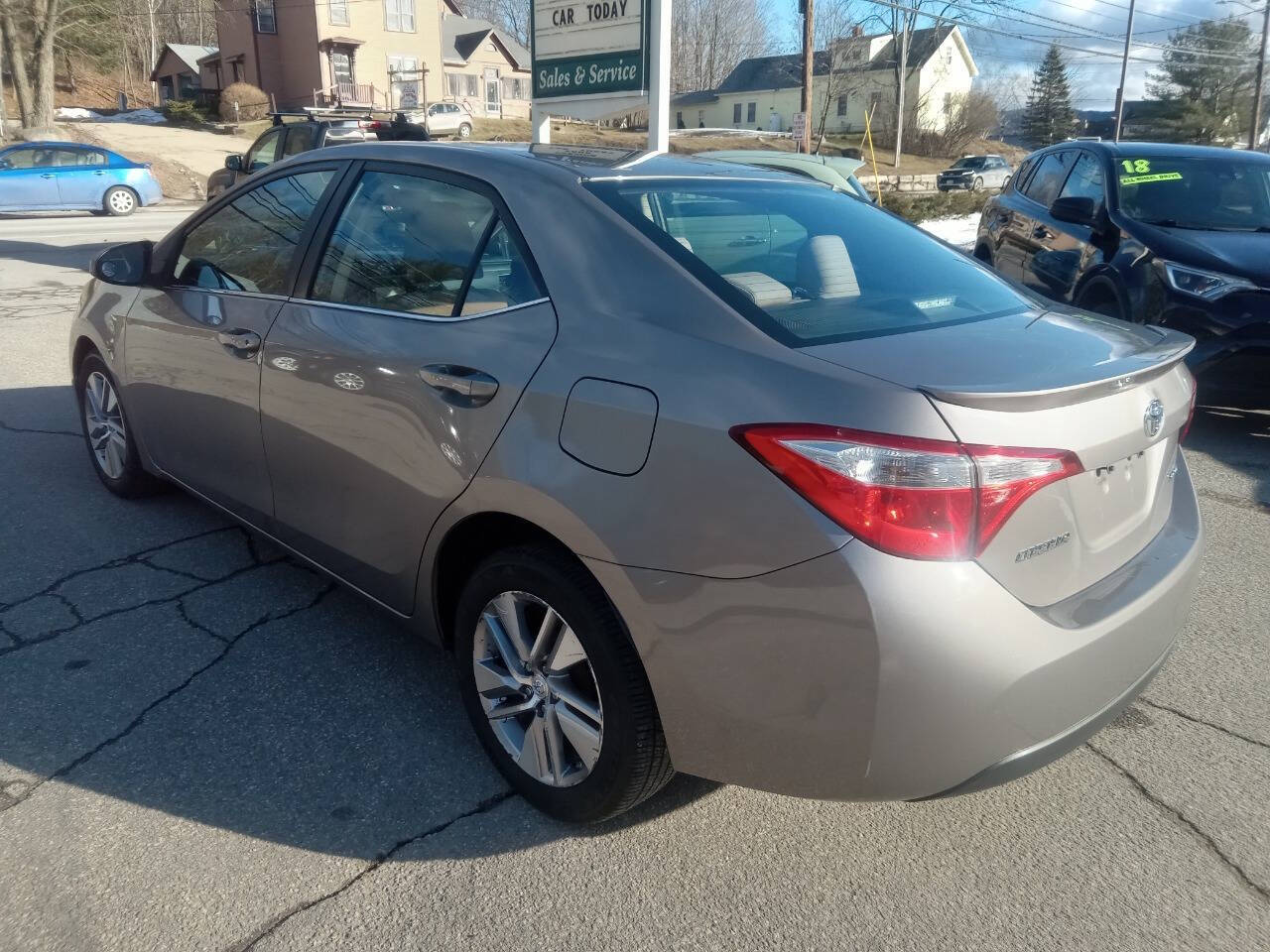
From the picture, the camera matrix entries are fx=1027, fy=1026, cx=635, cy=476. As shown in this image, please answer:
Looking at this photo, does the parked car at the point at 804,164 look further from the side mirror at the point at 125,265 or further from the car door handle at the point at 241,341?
the car door handle at the point at 241,341

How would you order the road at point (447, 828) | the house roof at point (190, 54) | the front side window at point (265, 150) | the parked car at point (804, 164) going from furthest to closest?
the house roof at point (190, 54)
the front side window at point (265, 150)
the parked car at point (804, 164)
the road at point (447, 828)

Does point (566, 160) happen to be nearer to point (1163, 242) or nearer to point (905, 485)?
point (905, 485)

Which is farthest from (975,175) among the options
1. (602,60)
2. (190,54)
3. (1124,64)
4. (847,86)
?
(190,54)

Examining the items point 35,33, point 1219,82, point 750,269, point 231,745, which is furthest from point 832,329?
point 1219,82

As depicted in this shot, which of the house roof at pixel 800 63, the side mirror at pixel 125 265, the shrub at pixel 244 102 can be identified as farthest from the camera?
the house roof at pixel 800 63

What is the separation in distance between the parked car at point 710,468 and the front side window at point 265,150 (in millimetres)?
11686

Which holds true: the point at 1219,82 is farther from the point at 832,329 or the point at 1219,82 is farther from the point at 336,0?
the point at 832,329

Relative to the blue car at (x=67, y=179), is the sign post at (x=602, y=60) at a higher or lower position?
higher

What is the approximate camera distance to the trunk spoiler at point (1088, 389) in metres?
2.08

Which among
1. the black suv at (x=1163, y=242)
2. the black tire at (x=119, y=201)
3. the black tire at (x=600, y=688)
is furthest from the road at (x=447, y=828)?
the black tire at (x=119, y=201)

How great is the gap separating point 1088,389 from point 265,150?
47.2 feet

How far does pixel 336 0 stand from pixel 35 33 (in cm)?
1964

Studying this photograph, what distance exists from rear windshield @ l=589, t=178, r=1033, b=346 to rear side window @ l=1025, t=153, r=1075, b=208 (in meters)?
5.71

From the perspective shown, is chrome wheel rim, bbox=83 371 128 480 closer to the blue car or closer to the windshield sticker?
the windshield sticker
